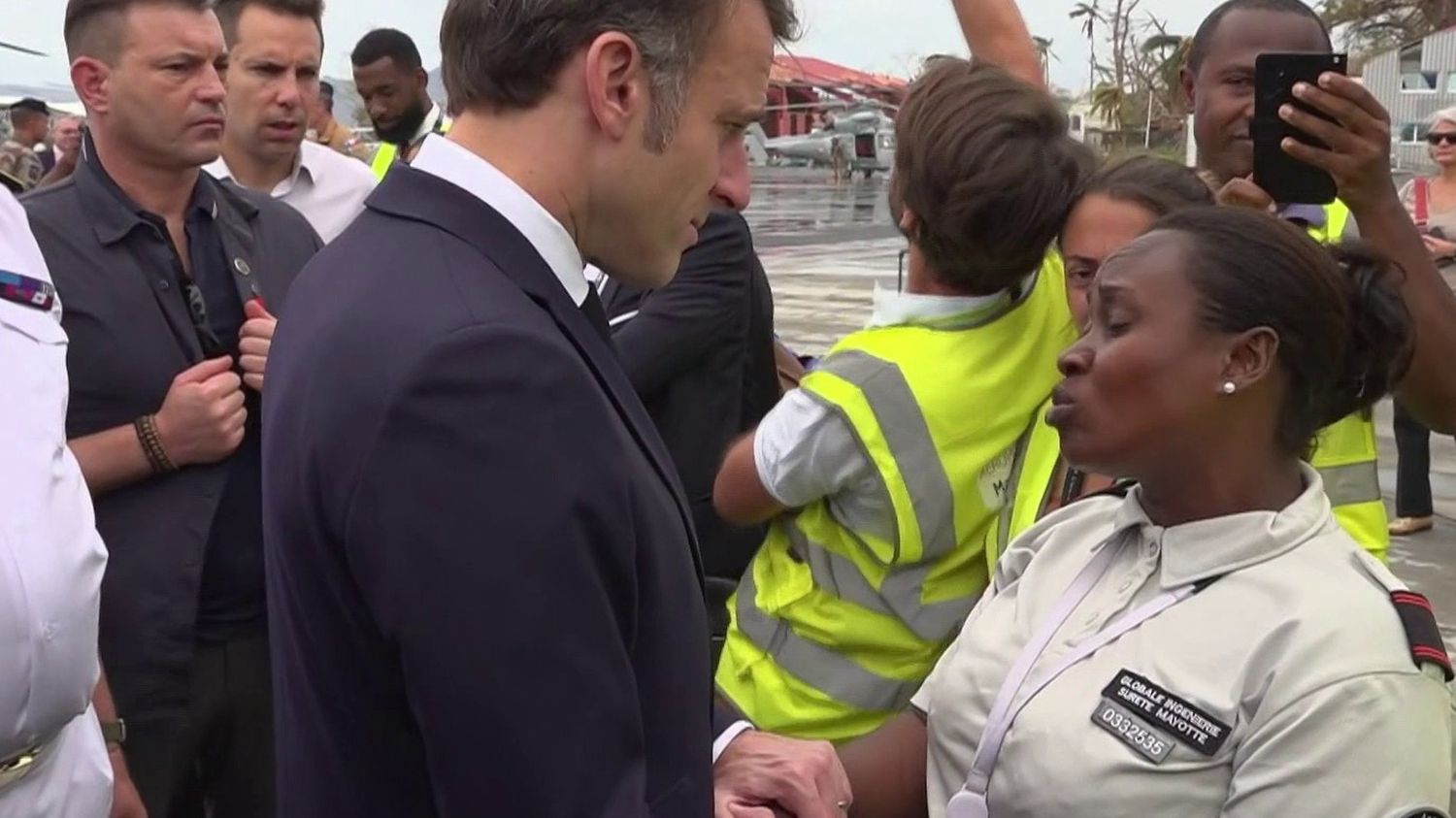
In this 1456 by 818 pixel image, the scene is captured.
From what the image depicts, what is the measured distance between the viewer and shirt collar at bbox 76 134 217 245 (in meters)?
2.91

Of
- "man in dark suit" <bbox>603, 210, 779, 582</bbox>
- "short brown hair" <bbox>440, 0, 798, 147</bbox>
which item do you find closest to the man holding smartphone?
"man in dark suit" <bbox>603, 210, 779, 582</bbox>

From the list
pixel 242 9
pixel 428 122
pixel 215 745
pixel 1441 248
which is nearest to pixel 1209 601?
pixel 215 745

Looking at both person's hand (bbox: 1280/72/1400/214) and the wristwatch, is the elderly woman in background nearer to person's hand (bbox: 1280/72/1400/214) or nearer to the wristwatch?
person's hand (bbox: 1280/72/1400/214)

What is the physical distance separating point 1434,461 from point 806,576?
25.2ft

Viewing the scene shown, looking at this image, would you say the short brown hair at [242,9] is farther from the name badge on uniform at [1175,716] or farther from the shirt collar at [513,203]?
the name badge on uniform at [1175,716]

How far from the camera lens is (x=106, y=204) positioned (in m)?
2.95

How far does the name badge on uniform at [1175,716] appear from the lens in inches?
68.4

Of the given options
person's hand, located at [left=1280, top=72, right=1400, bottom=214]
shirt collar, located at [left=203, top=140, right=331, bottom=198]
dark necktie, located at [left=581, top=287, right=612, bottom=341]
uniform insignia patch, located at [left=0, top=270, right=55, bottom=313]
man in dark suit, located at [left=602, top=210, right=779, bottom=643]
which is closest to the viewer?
dark necktie, located at [left=581, top=287, right=612, bottom=341]

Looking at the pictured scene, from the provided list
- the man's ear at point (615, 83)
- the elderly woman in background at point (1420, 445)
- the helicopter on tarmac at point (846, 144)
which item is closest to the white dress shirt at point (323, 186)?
the man's ear at point (615, 83)

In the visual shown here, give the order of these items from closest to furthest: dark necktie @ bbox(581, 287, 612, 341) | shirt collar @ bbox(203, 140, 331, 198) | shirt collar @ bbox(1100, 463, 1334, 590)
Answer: dark necktie @ bbox(581, 287, 612, 341)
shirt collar @ bbox(1100, 463, 1334, 590)
shirt collar @ bbox(203, 140, 331, 198)

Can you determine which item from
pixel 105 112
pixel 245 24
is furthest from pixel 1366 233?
pixel 245 24

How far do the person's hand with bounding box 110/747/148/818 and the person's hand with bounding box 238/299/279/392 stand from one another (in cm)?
79

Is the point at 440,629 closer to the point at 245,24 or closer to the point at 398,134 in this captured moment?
the point at 245,24

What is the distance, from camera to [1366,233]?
2436mm
